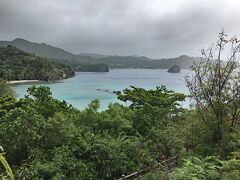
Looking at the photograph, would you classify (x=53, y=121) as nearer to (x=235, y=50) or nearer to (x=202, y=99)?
(x=202, y=99)

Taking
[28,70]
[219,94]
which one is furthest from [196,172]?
[28,70]

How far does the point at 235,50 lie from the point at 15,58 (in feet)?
321

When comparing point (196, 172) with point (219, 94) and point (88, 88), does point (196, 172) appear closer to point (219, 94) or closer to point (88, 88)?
point (219, 94)

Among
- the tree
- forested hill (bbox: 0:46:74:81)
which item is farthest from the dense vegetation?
forested hill (bbox: 0:46:74:81)

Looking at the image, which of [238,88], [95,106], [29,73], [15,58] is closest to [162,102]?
[95,106]

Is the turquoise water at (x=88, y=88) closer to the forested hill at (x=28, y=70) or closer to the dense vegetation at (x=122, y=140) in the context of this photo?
the dense vegetation at (x=122, y=140)

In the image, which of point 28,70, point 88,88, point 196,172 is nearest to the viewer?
point 196,172

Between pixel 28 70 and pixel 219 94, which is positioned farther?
pixel 28 70

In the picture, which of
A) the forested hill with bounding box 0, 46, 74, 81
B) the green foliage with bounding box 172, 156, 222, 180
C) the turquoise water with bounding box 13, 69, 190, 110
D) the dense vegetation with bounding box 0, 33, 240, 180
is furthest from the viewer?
the forested hill with bounding box 0, 46, 74, 81

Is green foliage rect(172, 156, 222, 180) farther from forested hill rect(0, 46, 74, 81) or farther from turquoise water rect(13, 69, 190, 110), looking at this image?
forested hill rect(0, 46, 74, 81)

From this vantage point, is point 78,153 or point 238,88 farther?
point 78,153

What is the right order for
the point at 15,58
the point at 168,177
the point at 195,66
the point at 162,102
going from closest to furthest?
the point at 168,177 → the point at 195,66 → the point at 162,102 → the point at 15,58

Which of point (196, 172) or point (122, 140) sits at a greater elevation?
point (196, 172)

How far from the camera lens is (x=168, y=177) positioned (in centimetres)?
806
